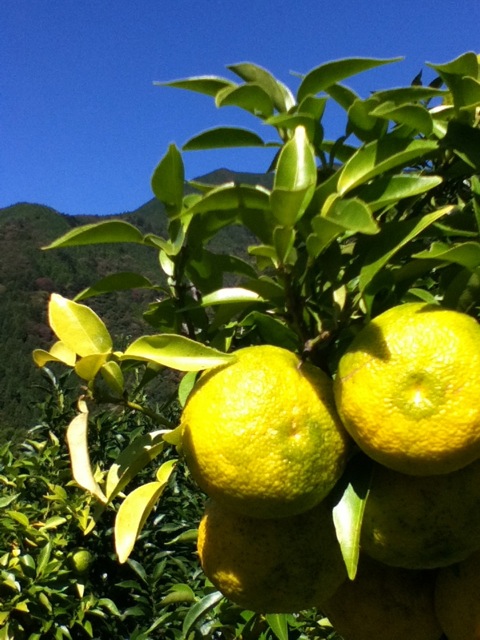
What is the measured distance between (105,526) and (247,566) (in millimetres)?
2064

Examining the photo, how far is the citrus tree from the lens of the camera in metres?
0.64

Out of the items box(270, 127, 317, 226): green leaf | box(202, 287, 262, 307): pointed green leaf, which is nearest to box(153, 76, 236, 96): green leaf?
box(270, 127, 317, 226): green leaf

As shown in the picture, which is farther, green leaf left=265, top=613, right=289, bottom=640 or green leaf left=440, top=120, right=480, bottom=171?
green leaf left=265, top=613, right=289, bottom=640

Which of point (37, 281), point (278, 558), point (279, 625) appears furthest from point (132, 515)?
point (37, 281)

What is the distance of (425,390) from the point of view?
24.2 inches

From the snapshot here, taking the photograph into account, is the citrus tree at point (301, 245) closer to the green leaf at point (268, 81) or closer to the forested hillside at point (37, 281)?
the green leaf at point (268, 81)

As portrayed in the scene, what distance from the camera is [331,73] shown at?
27.6 inches

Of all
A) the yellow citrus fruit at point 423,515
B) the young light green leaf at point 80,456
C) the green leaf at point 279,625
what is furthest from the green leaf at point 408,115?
the green leaf at point 279,625

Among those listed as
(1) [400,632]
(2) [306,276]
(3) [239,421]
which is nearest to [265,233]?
(2) [306,276]

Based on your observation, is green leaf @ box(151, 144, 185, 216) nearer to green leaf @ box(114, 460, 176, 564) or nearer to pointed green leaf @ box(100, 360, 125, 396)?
pointed green leaf @ box(100, 360, 125, 396)

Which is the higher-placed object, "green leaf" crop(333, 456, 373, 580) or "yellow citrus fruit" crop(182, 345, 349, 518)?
"yellow citrus fruit" crop(182, 345, 349, 518)

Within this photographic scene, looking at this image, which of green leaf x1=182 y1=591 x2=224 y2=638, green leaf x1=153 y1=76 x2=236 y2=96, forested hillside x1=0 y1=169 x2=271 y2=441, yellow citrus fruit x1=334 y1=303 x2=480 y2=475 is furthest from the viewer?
forested hillside x1=0 y1=169 x2=271 y2=441

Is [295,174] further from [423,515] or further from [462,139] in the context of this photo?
[423,515]

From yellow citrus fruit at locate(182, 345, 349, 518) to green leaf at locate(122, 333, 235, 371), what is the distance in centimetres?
2
